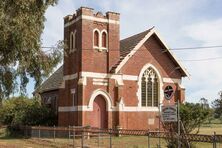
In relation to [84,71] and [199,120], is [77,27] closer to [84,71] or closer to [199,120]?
[84,71]

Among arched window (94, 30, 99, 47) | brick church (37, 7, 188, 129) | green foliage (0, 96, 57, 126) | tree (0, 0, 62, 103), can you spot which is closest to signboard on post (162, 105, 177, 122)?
tree (0, 0, 62, 103)

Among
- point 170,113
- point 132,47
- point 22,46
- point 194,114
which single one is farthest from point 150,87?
point 170,113

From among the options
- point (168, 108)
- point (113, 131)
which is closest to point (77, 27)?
point (113, 131)

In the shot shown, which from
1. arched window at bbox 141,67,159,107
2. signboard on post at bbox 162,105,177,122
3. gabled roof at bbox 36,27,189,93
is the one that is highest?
gabled roof at bbox 36,27,189,93

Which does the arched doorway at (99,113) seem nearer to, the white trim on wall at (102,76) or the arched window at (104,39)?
the white trim on wall at (102,76)

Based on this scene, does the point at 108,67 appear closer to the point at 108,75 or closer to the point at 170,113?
the point at 108,75

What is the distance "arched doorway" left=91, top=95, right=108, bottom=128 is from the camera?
39688 millimetres

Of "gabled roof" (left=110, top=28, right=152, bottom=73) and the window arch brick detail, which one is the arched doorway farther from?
the window arch brick detail

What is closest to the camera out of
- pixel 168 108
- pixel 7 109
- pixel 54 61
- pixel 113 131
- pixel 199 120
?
pixel 168 108

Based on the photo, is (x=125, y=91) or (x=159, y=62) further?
(x=159, y=62)

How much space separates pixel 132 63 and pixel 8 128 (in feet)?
48.3

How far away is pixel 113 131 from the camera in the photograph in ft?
79.8

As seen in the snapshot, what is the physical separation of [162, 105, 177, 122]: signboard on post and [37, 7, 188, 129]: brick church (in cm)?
2009

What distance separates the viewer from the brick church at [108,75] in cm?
3884
